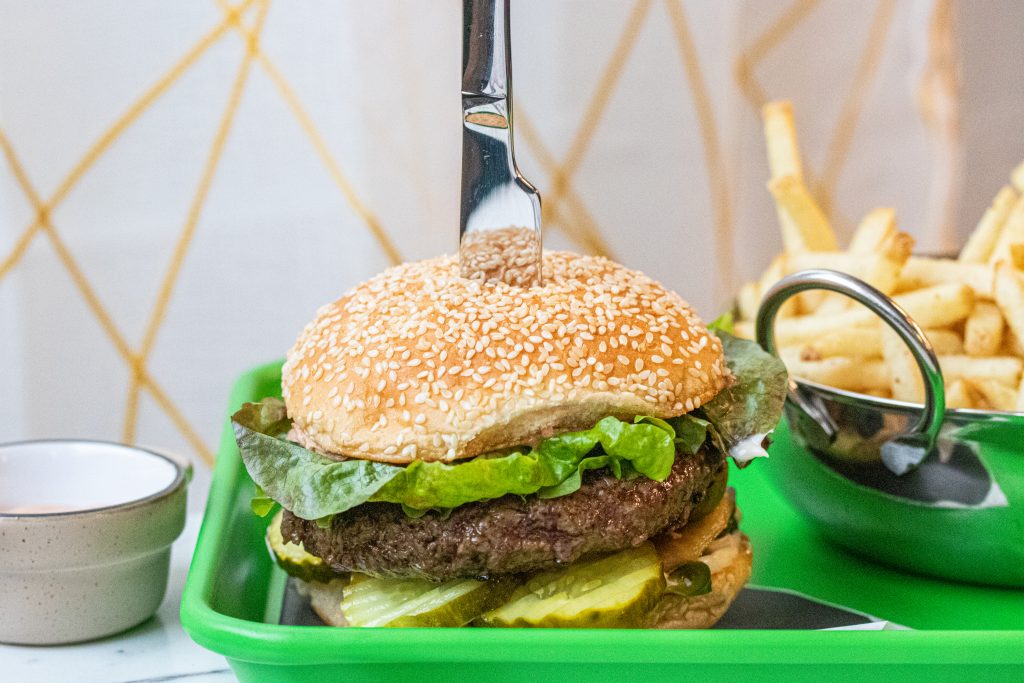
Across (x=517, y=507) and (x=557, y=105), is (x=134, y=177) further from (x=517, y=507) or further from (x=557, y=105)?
(x=517, y=507)

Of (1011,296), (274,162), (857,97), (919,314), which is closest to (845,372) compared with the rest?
(919,314)

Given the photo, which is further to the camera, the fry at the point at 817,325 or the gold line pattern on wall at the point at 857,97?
the gold line pattern on wall at the point at 857,97

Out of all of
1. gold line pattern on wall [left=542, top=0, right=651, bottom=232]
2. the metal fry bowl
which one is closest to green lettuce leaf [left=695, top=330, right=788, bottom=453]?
the metal fry bowl

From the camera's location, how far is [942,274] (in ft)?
5.97

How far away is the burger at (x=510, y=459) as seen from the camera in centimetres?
124

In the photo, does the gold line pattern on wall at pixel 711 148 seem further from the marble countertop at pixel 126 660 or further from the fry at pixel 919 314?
the marble countertop at pixel 126 660

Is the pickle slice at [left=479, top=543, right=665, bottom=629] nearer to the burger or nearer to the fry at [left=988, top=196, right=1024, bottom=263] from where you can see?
the burger

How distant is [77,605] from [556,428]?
0.66 m

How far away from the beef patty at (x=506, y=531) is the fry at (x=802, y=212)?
0.80 metres

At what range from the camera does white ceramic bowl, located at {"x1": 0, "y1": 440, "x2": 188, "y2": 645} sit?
1340 millimetres

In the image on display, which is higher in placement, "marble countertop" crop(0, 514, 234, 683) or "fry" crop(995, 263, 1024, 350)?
"fry" crop(995, 263, 1024, 350)

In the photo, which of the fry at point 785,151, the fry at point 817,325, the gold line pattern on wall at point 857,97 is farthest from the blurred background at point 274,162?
the fry at point 817,325

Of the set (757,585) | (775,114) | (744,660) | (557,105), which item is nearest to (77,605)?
(744,660)

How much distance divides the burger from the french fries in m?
0.35
